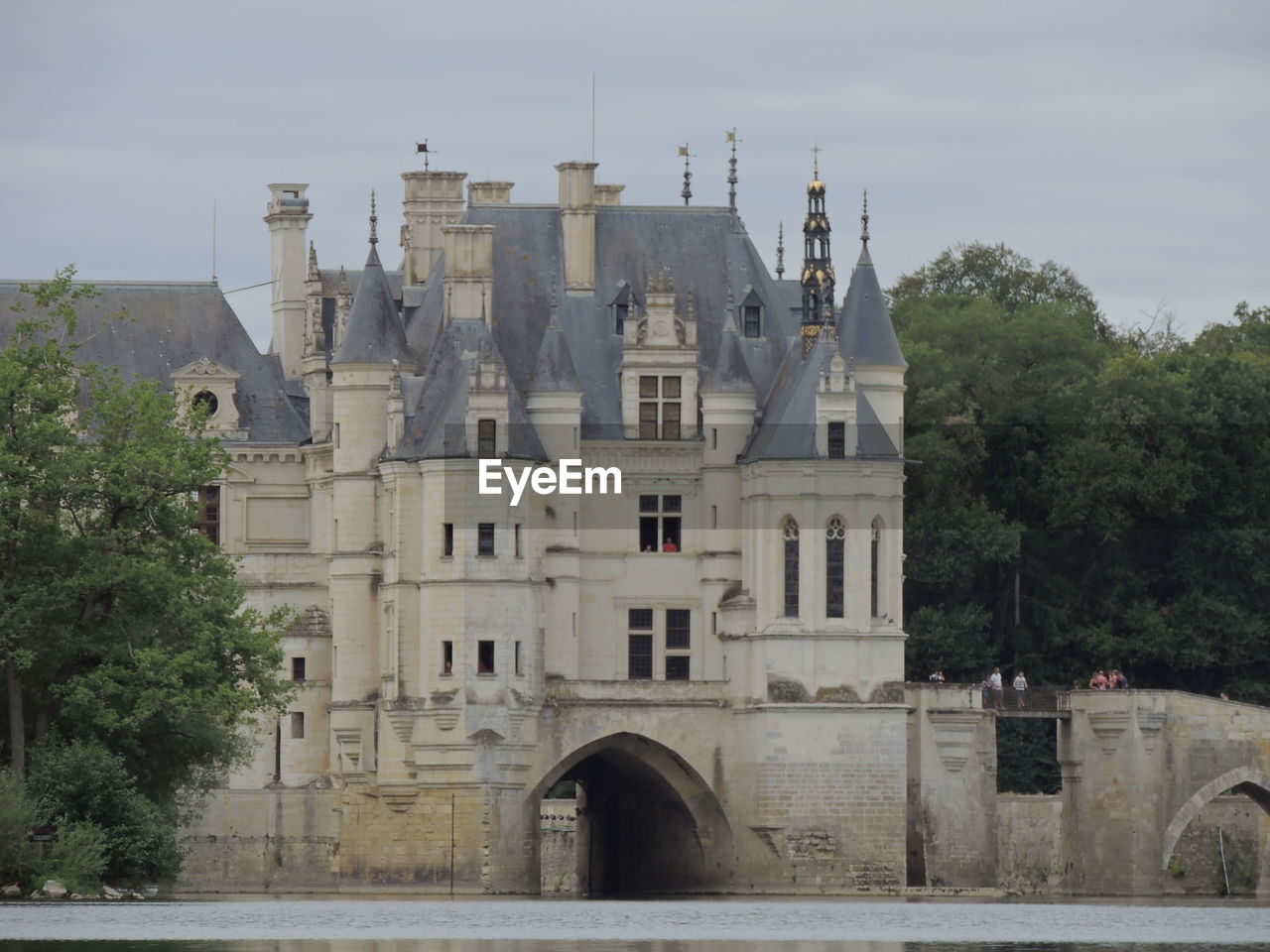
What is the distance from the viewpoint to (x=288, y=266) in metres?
103

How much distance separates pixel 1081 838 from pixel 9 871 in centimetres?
2851

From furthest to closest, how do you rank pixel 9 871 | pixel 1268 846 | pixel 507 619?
pixel 1268 846, pixel 507 619, pixel 9 871

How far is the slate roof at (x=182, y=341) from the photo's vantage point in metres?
100

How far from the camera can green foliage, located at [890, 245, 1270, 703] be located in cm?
10569

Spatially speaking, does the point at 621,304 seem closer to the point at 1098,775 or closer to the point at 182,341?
the point at 182,341

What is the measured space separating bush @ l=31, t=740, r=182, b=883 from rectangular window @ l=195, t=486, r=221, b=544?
22396mm

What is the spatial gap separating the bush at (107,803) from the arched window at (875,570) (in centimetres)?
1913

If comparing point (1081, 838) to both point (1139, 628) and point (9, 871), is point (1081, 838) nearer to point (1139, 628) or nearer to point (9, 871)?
point (1139, 628)

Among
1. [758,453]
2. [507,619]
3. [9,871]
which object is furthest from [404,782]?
[9,871]

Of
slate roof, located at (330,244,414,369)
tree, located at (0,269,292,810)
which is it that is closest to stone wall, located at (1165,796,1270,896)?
slate roof, located at (330,244,414,369)

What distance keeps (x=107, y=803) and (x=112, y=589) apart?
4486mm

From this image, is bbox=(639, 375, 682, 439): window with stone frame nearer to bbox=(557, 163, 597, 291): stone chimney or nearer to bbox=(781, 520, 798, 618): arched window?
bbox=(557, 163, 597, 291): stone chimney

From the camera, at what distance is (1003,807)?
320ft

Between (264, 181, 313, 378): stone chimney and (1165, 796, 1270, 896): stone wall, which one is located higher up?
(264, 181, 313, 378): stone chimney
